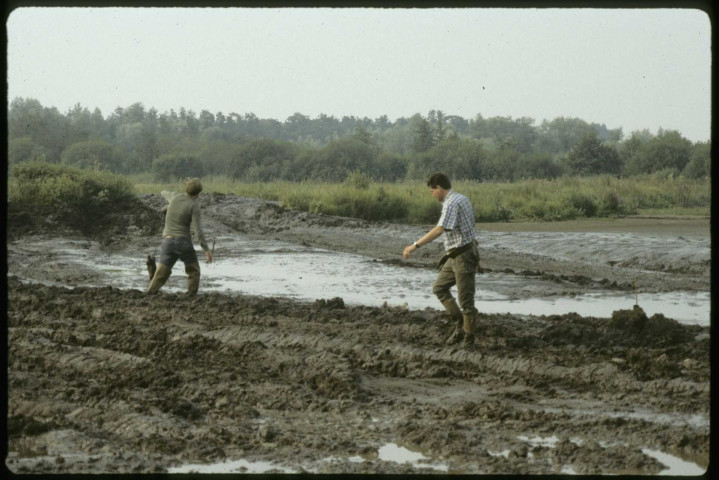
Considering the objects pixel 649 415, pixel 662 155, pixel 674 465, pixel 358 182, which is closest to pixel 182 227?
pixel 649 415

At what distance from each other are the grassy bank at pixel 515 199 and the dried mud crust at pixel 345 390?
17588mm

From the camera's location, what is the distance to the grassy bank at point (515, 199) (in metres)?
29.9

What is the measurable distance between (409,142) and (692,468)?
8754cm

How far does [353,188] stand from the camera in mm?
31109

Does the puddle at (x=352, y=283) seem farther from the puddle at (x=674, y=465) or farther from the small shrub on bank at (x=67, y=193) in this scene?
the puddle at (x=674, y=465)

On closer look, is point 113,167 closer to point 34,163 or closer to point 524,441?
point 34,163

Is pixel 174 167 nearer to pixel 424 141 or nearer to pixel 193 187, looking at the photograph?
pixel 424 141

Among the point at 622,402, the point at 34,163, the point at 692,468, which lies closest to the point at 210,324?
the point at 622,402

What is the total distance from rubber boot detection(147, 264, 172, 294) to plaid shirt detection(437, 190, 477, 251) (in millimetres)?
5206

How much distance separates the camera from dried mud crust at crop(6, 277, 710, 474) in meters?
6.49

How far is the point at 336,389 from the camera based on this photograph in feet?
27.1

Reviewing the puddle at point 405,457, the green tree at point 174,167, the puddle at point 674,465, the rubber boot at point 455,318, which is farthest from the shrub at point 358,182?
the green tree at point 174,167

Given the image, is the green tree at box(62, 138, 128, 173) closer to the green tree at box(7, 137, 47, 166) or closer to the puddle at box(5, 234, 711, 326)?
the green tree at box(7, 137, 47, 166)

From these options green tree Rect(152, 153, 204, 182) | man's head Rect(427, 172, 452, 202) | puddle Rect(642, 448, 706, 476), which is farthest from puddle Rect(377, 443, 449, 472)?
green tree Rect(152, 153, 204, 182)
